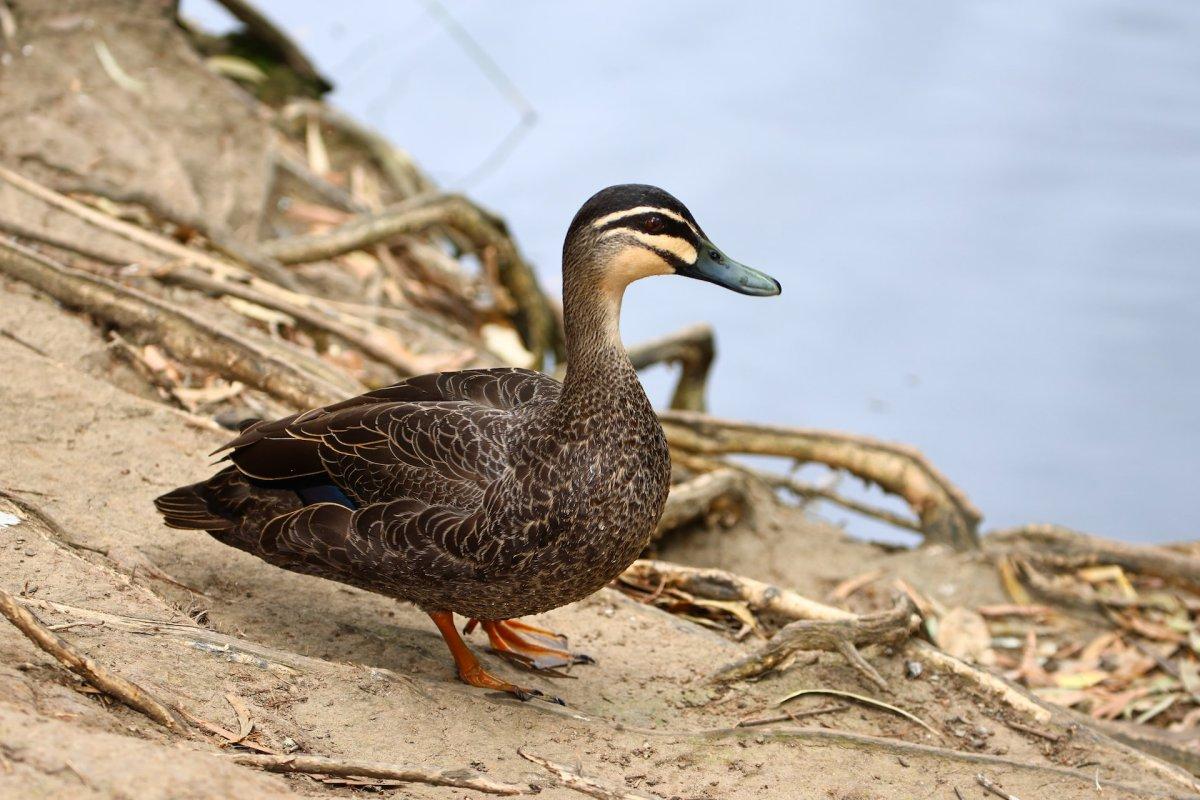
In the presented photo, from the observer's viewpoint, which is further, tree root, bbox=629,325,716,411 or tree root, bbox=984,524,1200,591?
tree root, bbox=629,325,716,411

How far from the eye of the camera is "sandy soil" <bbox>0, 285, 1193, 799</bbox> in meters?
2.71

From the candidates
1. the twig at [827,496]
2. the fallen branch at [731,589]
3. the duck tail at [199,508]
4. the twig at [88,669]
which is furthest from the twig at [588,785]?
the twig at [827,496]

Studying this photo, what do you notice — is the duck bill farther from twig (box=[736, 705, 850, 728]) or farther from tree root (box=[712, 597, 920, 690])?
twig (box=[736, 705, 850, 728])

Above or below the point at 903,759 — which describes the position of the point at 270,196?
above

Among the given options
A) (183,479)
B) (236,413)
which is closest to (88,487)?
(183,479)

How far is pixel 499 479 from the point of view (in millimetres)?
3463

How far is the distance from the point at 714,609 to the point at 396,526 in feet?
5.01

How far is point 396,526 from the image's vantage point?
346 cm

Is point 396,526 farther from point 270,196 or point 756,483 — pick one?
point 270,196

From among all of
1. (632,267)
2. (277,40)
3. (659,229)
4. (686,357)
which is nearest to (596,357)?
(632,267)

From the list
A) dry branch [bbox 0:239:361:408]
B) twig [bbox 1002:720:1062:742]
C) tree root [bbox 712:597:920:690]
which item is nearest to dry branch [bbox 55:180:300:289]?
dry branch [bbox 0:239:361:408]

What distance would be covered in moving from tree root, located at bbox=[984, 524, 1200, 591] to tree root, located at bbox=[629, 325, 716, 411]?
76.1 inches

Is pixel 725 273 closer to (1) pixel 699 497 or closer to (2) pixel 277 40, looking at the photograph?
(1) pixel 699 497

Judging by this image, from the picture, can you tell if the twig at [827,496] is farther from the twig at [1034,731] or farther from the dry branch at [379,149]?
the dry branch at [379,149]
